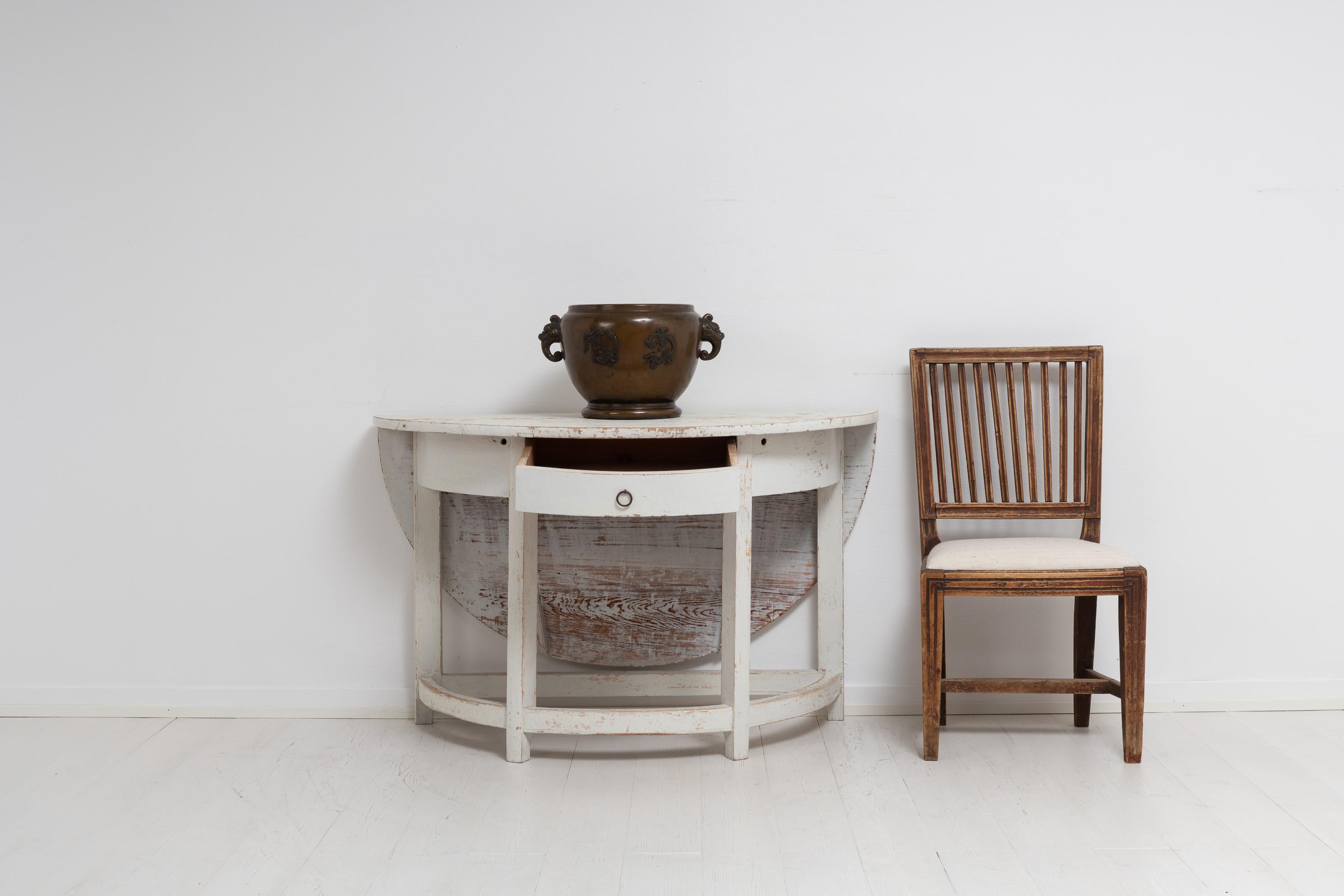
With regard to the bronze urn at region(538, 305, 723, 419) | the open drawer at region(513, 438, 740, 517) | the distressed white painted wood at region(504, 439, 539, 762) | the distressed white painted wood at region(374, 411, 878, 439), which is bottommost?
the distressed white painted wood at region(504, 439, 539, 762)

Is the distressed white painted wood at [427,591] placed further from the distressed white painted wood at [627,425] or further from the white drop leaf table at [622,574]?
the distressed white painted wood at [627,425]

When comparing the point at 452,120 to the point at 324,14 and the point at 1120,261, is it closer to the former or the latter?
the point at 324,14

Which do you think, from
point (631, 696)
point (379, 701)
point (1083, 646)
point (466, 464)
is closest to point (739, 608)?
point (631, 696)

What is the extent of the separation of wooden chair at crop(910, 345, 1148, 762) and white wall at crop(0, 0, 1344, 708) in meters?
0.13

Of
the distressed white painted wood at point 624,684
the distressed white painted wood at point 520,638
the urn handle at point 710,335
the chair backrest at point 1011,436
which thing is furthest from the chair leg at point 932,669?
the distressed white painted wood at point 520,638

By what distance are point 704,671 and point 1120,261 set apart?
55.1 inches

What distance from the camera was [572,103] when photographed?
2.54m

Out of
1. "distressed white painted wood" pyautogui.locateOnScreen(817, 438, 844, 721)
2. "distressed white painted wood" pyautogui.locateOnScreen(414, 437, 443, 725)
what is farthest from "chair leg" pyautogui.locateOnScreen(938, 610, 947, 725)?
"distressed white painted wood" pyautogui.locateOnScreen(414, 437, 443, 725)

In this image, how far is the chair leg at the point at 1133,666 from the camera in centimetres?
219

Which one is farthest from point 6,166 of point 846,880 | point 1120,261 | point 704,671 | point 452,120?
point 1120,261

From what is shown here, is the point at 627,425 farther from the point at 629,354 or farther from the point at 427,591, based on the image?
the point at 427,591

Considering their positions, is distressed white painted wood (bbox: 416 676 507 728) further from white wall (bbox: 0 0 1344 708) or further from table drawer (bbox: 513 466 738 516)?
table drawer (bbox: 513 466 738 516)

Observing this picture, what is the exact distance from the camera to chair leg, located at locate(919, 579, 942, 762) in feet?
7.36

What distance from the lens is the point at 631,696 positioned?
259 cm
